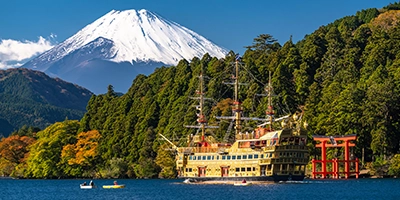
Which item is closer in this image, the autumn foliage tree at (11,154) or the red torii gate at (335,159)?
the red torii gate at (335,159)

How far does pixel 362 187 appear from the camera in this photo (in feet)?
243

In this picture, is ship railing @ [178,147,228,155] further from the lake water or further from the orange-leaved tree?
the orange-leaved tree

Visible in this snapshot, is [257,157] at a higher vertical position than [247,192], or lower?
higher

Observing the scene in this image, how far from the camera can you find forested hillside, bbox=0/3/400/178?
97.9m

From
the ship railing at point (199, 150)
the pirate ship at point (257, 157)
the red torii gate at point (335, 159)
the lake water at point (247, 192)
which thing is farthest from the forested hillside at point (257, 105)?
the lake water at point (247, 192)

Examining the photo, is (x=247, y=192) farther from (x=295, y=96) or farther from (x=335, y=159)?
(x=295, y=96)

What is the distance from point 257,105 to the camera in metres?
114

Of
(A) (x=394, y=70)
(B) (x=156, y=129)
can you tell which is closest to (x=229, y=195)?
(A) (x=394, y=70)

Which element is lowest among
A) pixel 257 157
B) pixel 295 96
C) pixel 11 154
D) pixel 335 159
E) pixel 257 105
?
pixel 257 157

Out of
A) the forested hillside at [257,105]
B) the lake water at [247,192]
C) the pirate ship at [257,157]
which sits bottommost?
the lake water at [247,192]

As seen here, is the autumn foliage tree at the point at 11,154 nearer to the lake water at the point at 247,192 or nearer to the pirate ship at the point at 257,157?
the pirate ship at the point at 257,157

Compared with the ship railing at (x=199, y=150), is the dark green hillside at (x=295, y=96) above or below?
above

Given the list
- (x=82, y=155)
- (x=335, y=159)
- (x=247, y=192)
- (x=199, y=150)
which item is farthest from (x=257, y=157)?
(x=82, y=155)

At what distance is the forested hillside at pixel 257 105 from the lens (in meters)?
97.9
